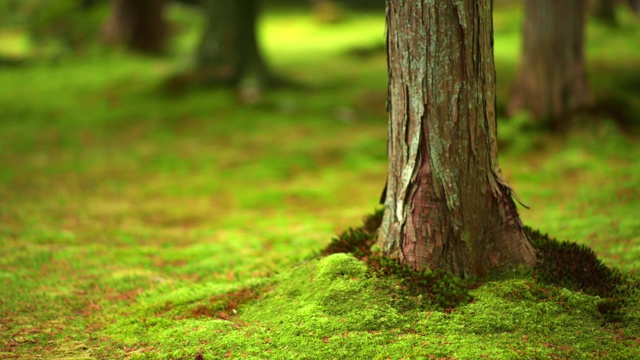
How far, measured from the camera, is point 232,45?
1392 centimetres

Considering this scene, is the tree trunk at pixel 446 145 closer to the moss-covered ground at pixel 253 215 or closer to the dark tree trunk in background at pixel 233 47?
the moss-covered ground at pixel 253 215

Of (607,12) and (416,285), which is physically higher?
(607,12)

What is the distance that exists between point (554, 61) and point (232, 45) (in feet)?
23.0

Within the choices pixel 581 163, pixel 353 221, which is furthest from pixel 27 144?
pixel 581 163

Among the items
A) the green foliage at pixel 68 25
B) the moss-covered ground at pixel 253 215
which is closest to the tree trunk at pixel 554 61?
the moss-covered ground at pixel 253 215

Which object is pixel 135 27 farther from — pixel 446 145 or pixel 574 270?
pixel 574 270

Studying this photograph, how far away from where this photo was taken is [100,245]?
6352mm

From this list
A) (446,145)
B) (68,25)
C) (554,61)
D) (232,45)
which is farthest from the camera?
(68,25)

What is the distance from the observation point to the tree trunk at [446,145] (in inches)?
158

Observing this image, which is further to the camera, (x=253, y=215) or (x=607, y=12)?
(x=607, y=12)

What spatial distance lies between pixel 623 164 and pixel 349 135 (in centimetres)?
444

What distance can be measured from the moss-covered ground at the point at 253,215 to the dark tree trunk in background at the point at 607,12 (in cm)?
269

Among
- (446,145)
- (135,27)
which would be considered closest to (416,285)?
(446,145)

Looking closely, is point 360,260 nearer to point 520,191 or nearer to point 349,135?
point 520,191
